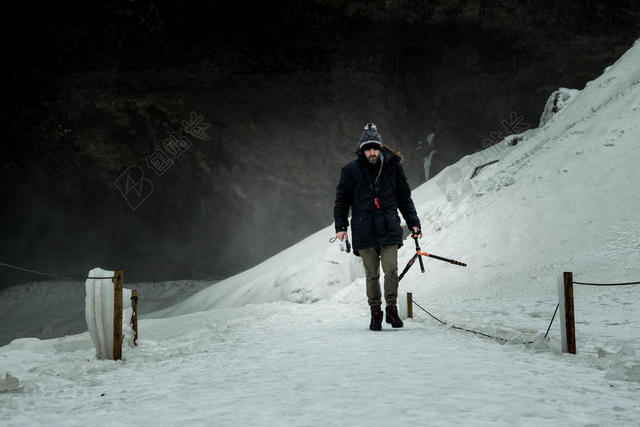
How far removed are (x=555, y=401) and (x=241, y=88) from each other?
59.8ft

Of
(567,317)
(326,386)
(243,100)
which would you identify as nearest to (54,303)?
(243,100)

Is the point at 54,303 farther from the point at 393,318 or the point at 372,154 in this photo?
the point at 372,154

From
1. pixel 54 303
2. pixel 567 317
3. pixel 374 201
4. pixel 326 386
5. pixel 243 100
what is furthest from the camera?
pixel 54 303

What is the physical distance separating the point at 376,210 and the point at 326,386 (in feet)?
8.30

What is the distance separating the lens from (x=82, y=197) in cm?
2169

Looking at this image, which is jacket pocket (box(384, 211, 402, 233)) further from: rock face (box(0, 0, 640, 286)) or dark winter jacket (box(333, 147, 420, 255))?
rock face (box(0, 0, 640, 286))

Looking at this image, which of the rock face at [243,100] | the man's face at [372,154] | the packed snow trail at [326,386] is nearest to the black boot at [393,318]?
the packed snow trail at [326,386]

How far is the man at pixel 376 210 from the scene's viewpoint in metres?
4.50

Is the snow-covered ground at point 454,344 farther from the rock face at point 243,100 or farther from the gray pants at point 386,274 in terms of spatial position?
the rock face at point 243,100

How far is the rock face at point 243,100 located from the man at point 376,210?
1368cm

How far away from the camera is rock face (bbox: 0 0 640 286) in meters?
17.1

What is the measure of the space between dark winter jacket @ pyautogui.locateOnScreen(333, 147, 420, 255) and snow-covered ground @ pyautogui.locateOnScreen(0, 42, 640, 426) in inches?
35.3

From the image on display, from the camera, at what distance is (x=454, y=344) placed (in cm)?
342

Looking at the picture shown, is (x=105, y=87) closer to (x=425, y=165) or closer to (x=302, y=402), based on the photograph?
(x=425, y=165)
